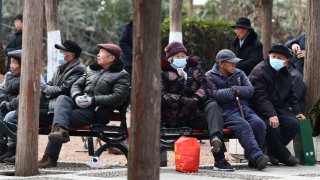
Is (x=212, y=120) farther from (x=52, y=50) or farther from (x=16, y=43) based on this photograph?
(x=52, y=50)

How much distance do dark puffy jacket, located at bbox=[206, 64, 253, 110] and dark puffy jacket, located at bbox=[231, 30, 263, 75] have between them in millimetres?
1183

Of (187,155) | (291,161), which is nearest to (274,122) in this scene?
(291,161)

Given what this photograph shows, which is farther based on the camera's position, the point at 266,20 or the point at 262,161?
the point at 266,20

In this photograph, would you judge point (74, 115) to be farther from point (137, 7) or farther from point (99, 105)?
point (137, 7)

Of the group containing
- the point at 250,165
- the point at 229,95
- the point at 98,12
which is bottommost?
the point at 250,165

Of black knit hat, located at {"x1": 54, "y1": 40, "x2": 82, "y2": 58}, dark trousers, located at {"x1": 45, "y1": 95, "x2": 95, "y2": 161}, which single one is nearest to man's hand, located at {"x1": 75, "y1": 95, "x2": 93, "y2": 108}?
dark trousers, located at {"x1": 45, "y1": 95, "x2": 95, "y2": 161}

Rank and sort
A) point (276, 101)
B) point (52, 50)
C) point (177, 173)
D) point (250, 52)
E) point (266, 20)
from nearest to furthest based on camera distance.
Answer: point (177, 173) < point (276, 101) < point (250, 52) < point (266, 20) < point (52, 50)

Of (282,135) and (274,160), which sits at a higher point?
(282,135)

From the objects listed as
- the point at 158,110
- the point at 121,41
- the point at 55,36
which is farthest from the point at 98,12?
the point at 158,110

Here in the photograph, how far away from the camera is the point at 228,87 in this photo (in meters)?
13.9

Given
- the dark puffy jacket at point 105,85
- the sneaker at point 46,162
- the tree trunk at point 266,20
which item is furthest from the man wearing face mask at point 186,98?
the tree trunk at point 266,20

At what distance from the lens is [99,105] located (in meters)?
13.6

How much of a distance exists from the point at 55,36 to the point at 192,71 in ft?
24.7

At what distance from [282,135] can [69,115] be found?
2.93 meters
